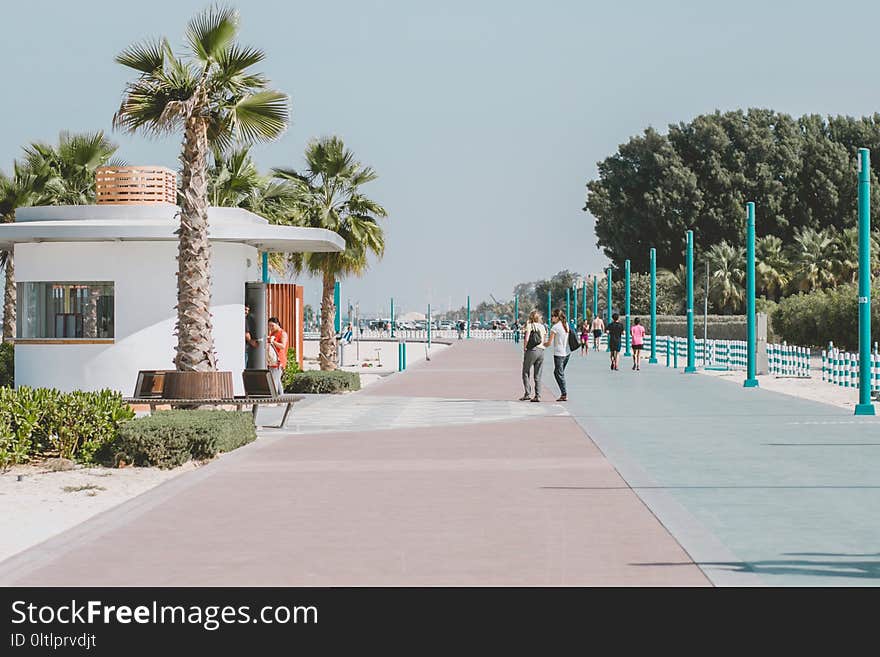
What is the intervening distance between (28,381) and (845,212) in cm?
7903

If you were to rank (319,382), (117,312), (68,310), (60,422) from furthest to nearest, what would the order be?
(319,382), (68,310), (117,312), (60,422)

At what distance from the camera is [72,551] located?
9211 millimetres

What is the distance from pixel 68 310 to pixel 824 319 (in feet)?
120

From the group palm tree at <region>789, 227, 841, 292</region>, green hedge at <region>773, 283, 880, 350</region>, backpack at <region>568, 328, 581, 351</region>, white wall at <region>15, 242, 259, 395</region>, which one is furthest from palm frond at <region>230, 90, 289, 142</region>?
palm tree at <region>789, 227, 841, 292</region>

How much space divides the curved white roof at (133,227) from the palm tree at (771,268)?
65.2 m

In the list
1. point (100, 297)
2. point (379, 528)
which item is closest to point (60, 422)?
point (379, 528)

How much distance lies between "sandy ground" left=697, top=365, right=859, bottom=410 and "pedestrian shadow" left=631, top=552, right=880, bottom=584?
1595 centimetres

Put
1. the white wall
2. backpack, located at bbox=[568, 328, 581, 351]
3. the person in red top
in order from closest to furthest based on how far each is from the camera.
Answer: the person in red top < the white wall < backpack, located at bbox=[568, 328, 581, 351]

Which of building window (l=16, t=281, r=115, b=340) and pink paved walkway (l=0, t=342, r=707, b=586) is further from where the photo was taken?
building window (l=16, t=281, r=115, b=340)

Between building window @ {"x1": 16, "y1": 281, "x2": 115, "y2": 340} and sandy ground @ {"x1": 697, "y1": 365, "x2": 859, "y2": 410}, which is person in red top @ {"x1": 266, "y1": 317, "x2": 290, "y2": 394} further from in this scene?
sandy ground @ {"x1": 697, "y1": 365, "x2": 859, "y2": 410}

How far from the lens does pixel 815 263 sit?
86000mm

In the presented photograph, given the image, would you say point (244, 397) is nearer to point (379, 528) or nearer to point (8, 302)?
point (379, 528)

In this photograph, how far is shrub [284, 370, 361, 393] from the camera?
29.6 m
